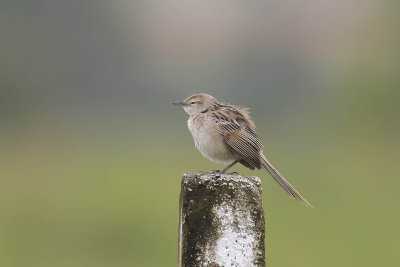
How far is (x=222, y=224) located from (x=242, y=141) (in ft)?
9.70

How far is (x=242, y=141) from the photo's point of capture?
634cm

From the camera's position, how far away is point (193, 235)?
3402mm

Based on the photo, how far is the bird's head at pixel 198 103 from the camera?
7.11m

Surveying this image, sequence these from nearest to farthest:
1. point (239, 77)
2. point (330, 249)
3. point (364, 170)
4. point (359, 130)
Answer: point (330, 249), point (364, 170), point (359, 130), point (239, 77)

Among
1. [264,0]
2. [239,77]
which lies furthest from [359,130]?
[264,0]

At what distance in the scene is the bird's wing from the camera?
6.16 meters

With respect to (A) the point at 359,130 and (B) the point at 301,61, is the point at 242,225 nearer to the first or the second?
(A) the point at 359,130

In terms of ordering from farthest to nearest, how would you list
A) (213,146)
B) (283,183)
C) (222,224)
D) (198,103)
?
(198,103)
(213,146)
(283,183)
(222,224)

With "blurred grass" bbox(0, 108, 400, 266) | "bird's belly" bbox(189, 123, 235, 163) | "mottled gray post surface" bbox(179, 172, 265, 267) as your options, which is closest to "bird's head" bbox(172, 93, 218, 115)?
"bird's belly" bbox(189, 123, 235, 163)

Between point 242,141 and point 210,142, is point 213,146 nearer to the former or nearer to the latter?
point 210,142

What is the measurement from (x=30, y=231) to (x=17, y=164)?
7.05 metres

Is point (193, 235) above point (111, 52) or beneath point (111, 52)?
beneath

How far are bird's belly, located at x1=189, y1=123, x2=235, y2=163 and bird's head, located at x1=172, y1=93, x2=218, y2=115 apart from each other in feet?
1.61

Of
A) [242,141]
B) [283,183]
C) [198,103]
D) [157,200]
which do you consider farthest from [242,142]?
[157,200]
